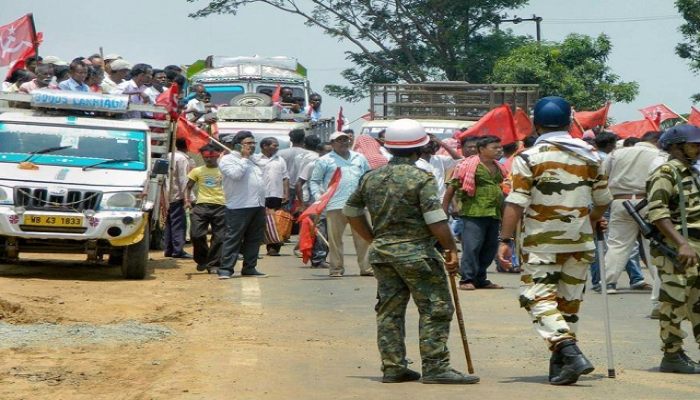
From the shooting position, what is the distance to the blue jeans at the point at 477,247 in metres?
15.7

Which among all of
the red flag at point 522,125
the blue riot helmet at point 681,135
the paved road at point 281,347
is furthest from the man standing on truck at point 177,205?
the blue riot helmet at point 681,135

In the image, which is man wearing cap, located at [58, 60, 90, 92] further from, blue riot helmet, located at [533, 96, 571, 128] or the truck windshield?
blue riot helmet, located at [533, 96, 571, 128]

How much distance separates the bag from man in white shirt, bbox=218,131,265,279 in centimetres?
350

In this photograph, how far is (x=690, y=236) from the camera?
1016 centimetres

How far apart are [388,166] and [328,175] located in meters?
8.07

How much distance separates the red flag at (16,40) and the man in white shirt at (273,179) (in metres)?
5.65

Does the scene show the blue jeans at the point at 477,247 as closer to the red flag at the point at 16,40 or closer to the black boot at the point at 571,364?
the black boot at the point at 571,364

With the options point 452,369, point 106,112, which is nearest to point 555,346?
point 452,369

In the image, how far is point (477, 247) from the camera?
1570 cm

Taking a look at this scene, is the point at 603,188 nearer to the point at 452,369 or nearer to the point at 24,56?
the point at 452,369

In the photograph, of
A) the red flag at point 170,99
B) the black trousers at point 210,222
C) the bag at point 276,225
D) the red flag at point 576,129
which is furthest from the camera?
the red flag at point 576,129

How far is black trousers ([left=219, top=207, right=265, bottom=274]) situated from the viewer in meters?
16.8

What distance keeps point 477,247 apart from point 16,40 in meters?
11.4

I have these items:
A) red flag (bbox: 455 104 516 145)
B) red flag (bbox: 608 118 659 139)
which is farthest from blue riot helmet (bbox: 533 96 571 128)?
red flag (bbox: 608 118 659 139)
